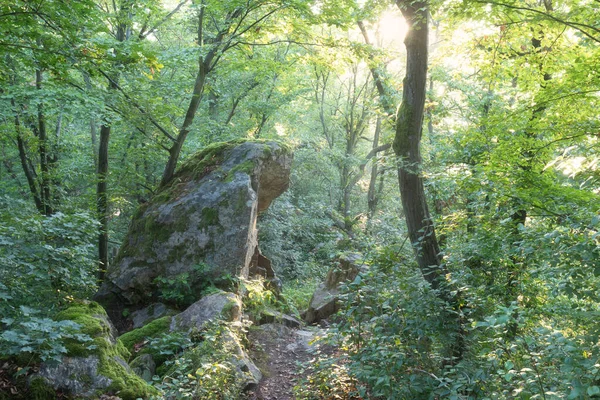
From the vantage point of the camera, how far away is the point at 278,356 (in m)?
7.38

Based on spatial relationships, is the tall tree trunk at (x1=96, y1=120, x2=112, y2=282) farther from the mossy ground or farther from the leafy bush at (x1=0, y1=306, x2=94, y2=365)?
the leafy bush at (x1=0, y1=306, x2=94, y2=365)

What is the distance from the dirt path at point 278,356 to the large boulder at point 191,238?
4.24 ft

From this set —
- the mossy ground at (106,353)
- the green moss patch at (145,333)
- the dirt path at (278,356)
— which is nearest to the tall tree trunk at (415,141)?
the dirt path at (278,356)

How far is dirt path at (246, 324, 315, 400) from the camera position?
590cm

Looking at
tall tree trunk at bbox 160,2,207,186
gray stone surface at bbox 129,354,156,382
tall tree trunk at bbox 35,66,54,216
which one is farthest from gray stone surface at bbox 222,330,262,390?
tall tree trunk at bbox 35,66,54,216

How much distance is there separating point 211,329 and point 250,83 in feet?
38.6

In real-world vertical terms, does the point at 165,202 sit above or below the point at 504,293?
above

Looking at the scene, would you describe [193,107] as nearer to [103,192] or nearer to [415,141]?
[103,192]

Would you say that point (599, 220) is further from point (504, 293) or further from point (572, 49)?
point (572, 49)

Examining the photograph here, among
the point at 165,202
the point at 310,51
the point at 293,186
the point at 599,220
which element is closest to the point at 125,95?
the point at 165,202

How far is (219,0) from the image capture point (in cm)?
880

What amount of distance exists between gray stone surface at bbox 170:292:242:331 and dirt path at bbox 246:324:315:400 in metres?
0.88

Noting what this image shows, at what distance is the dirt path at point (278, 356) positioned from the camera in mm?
5898

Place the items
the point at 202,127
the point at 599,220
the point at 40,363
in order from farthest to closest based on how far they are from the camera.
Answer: the point at 202,127 < the point at 40,363 < the point at 599,220
